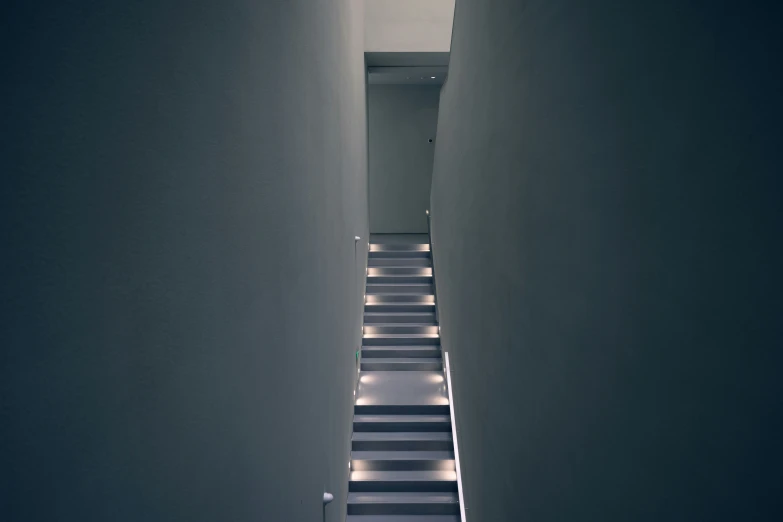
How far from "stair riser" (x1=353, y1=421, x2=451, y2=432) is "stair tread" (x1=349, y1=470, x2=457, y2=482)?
586mm

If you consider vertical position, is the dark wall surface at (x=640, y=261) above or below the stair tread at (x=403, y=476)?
above

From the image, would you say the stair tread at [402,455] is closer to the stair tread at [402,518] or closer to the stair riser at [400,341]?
the stair tread at [402,518]

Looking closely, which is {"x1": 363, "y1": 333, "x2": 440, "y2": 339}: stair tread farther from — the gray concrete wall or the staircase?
the gray concrete wall

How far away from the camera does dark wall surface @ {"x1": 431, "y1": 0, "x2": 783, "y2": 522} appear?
1.03 meters

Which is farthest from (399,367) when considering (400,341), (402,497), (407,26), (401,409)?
(407,26)

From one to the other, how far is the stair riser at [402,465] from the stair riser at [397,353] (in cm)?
190

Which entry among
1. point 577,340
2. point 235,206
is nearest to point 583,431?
point 577,340

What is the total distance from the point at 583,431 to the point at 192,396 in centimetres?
143

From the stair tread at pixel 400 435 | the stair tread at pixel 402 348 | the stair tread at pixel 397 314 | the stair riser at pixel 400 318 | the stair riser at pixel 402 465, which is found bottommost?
the stair riser at pixel 402 465

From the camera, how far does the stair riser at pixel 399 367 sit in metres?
7.41

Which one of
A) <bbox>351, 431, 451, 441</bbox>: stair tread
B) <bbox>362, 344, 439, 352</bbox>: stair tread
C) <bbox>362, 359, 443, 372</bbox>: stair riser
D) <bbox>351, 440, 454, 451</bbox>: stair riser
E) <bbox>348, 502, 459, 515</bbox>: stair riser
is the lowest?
<bbox>348, 502, 459, 515</bbox>: stair riser

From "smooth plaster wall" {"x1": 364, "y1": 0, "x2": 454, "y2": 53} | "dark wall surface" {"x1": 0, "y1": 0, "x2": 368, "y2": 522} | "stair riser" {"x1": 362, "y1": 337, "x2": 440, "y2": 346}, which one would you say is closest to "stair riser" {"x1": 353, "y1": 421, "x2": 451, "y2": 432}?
"stair riser" {"x1": 362, "y1": 337, "x2": 440, "y2": 346}

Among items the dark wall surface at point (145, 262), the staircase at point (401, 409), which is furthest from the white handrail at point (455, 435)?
the dark wall surface at point (145, 262)

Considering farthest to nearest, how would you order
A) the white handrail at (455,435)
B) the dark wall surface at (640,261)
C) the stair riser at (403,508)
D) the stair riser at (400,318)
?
1. the stair riser at (400,318)
2. the stair riser at (403,508)
3. the white handrail at (455,435)
4. the dark wall surface at (640,261)
